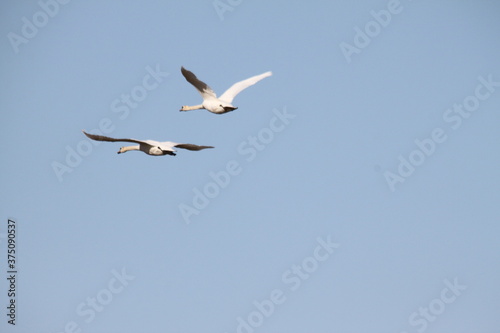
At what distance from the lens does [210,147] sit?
38656 millimetres

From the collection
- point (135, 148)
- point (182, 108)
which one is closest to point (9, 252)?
point (135, 148)

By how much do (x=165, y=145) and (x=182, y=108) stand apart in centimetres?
644

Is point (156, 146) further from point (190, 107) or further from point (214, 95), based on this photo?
point (190, 107)

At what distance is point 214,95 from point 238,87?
9.21ft

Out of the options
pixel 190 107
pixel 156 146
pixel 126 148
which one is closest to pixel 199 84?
pixel 156 146

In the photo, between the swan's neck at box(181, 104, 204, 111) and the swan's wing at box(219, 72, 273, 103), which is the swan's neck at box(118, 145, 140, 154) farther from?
the swan's wing at box(219, 72, 273, 103)

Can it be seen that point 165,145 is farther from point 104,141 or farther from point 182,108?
point 182,108

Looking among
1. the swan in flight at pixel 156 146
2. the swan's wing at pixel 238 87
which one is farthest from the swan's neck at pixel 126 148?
the swan's wing at pixel 238 87

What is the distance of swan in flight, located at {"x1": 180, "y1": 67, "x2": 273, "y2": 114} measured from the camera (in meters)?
43.2

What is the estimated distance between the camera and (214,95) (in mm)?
44719

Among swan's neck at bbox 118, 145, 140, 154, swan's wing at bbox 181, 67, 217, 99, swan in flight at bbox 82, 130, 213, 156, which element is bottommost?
swan in flight at bbox 82, 130, 213, 156

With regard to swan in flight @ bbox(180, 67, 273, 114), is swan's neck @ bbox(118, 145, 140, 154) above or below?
above

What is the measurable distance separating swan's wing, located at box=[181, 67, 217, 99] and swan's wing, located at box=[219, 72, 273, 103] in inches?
68.3

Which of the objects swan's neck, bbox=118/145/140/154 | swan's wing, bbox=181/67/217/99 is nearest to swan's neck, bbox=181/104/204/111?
swan's wing, bbox=181/67/217/99
